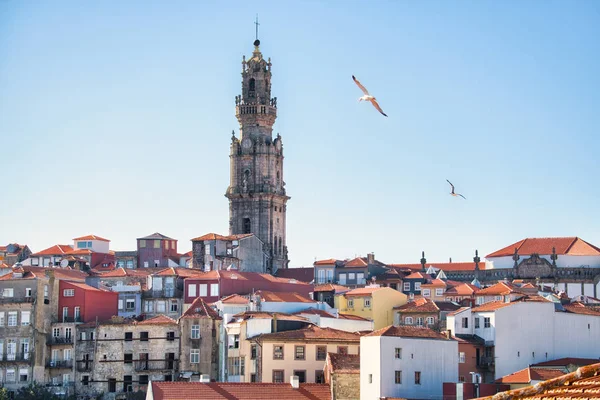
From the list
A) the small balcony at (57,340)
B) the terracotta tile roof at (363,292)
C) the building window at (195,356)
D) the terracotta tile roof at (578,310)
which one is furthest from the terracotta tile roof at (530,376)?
the small balcony at (57,340)

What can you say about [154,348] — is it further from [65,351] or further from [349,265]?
[349,265]

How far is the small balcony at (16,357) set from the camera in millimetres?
80938

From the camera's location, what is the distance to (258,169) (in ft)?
441

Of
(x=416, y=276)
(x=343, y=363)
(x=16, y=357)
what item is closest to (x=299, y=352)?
(x=343, y=363)

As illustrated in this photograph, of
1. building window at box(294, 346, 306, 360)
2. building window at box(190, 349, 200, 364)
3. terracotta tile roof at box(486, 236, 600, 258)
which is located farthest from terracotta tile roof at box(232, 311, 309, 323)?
terracotta tile roof at box(486, 236, 600, 258)

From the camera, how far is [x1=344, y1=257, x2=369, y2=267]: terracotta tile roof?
113938 mm

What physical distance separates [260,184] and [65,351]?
55.1m

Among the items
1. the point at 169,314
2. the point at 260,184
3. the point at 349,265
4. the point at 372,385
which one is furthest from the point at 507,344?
the point at 260,184

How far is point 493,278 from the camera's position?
117250 millimetres

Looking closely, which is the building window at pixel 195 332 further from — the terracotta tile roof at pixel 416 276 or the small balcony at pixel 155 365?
the terracotta tile roof at pixel 416 276

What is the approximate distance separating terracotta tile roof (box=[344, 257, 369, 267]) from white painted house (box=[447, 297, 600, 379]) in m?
36.8

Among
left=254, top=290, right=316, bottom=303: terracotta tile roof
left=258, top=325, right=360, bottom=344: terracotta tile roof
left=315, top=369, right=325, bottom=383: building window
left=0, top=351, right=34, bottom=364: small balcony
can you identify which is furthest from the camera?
left=254, top=290, right=316, bottom=303: terracotta tile roof

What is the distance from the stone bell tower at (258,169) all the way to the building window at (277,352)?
189ft

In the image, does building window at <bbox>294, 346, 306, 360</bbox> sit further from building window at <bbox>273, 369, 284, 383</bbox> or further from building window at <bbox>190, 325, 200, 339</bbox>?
building window at <bbox>190, 325, 200, 339</bbox>
